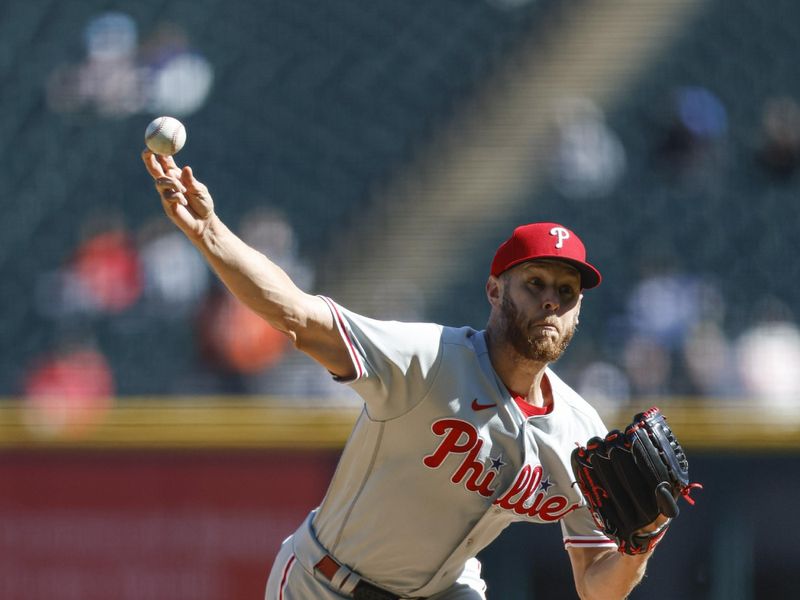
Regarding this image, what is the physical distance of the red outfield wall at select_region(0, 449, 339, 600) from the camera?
7.19m

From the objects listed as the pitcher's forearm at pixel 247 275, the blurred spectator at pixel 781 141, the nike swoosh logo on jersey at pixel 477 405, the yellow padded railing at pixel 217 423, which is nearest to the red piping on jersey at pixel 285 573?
the nike swoosh logo on jersey at pixel 477 405

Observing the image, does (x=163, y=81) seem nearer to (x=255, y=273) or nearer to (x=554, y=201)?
(x=554, y=201)

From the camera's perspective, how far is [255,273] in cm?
292

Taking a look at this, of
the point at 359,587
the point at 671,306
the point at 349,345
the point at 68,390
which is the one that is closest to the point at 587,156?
the point at 671,306

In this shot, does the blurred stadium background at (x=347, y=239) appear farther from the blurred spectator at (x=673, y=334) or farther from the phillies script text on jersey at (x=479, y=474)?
the phillies script text on jersey at (x=479, y=474)

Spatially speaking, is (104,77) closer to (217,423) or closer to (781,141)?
(217,423)

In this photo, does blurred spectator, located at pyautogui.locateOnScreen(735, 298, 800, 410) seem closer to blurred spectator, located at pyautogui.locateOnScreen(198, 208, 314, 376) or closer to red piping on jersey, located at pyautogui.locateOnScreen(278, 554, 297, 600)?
blurred spectator, located at pyautogui.locateOnScreen(198, 208, 314, 376)

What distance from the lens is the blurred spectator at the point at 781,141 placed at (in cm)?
923

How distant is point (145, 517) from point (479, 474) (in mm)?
4218

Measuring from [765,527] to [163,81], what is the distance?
5554 mm

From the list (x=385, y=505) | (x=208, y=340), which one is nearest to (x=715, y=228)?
(x=208, y=340)

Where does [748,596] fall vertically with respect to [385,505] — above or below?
above

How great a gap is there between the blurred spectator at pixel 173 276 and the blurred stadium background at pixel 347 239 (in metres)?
0.02

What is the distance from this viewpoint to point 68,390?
26.2 ft
